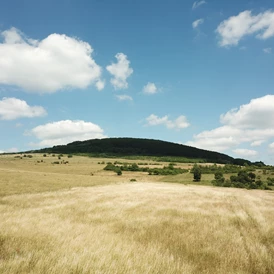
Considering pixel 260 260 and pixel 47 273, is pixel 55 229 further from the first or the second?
pixel 260 260

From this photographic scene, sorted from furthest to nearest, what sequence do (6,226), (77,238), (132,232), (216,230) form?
1. (216,230)
2. (132,232)
3. (6,226)
4. (77,238)

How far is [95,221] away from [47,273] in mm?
8693

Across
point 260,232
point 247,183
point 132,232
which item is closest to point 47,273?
point 132,232

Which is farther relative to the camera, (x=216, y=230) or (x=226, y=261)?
(x=216, y=230)

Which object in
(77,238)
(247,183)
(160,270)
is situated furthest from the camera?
(247,183)

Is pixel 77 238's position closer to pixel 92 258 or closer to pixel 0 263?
pixel 92 258

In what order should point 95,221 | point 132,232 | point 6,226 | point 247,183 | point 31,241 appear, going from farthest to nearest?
1. point 247,183
2. point 95,221
3. point 132,232
4. point 6,226
5. point 31,241

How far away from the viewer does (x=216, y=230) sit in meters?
12.6

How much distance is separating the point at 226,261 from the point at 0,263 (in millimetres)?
6253

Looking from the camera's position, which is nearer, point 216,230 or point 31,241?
point 31,241

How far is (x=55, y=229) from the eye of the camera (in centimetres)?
1005

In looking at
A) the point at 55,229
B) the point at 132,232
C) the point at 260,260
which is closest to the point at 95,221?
the point at 132,232

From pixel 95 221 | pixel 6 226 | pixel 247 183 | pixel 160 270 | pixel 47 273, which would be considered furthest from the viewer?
pixel 247 183

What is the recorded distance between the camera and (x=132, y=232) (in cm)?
1152
